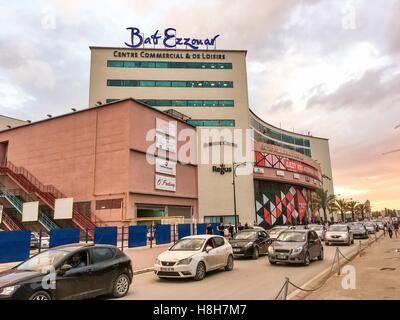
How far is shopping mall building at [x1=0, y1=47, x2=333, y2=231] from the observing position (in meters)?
33.8

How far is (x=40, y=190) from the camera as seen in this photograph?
36938 mm

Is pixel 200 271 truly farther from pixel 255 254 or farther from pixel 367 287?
pixel 255 254

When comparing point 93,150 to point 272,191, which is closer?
point 93,150

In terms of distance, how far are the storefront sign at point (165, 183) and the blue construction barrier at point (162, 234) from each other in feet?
29.1

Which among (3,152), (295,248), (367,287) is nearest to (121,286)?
(367,287)

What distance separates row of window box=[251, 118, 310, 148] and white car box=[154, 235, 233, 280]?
49.6 m

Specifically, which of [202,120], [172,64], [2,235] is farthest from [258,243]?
[172,64]

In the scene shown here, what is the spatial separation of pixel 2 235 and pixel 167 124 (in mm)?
25237

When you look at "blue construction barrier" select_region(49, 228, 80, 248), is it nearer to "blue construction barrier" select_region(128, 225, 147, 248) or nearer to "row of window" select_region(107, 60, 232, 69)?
"blue construction barrier" select_region(128, 225, 147, 248)

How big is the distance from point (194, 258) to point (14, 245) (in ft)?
30.7

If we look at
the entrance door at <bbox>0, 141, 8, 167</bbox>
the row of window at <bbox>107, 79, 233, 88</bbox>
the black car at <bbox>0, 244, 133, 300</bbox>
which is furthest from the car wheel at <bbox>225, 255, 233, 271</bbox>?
the row of window at <bbox>107, 79, 233, 88</bbox>

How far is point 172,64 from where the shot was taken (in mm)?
55094
